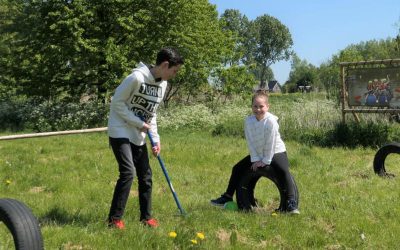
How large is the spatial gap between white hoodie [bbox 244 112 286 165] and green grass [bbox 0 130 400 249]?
0.77m

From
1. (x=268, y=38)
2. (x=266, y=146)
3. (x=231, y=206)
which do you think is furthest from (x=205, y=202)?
(x=268, y=38)

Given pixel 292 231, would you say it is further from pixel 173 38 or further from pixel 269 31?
pixel 269 31

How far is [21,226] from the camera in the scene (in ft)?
12.2

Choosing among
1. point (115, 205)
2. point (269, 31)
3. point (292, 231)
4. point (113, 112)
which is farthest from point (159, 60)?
point (269, 31)

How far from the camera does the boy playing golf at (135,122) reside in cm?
521

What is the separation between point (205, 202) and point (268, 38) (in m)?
116

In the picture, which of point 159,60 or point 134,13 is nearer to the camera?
point 159,60

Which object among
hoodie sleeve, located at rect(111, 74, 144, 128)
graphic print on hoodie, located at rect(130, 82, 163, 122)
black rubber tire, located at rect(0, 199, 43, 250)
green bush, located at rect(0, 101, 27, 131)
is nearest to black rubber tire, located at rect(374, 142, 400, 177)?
graphic print on hoodie, located at rect(130, 82, 163, 122)

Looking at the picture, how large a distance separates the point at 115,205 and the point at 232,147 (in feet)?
26.2

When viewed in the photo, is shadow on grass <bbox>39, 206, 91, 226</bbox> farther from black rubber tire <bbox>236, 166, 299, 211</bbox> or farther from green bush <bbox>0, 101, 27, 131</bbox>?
green bush <bbox>0, 101, 27, 131</bbox>

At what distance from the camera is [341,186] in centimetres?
800

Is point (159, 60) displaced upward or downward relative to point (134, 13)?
downward

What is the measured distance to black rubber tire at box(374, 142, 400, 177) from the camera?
887 centimetres

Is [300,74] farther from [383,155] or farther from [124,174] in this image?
[124,174]
